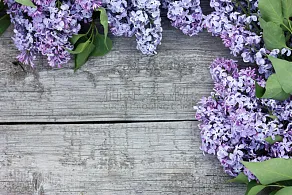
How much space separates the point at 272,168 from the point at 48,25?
1.78 feet

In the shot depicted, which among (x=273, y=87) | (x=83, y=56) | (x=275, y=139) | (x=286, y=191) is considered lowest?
(x=286, y=191)

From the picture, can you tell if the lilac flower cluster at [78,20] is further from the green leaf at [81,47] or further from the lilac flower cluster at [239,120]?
the lilac flower cluster at [239,120]

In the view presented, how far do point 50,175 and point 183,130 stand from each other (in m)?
0.34

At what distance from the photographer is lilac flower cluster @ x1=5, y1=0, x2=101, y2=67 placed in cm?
100

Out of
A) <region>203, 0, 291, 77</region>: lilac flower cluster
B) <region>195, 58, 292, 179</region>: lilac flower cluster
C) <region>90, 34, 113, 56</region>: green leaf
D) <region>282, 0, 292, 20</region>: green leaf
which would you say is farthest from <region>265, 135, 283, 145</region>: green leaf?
<region>90, 34, 113, 56</region>: green leaf

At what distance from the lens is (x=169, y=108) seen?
1132 mm

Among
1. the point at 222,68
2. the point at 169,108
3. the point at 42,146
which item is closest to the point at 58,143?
the point at 42,146

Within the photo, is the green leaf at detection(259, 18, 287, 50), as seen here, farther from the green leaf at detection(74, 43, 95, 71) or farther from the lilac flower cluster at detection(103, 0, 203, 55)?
the green leaf at detection(74, 43, 95, 71)

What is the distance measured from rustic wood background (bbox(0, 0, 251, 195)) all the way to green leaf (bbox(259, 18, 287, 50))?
16 cm

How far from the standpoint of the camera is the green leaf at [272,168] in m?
0.92

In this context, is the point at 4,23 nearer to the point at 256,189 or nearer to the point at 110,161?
the point at 110,161

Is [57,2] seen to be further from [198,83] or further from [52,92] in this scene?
[198,83]

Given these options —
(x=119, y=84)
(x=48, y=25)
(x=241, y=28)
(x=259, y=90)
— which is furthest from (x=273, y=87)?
(x=48, y=25)

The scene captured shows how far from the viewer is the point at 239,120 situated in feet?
3.26
